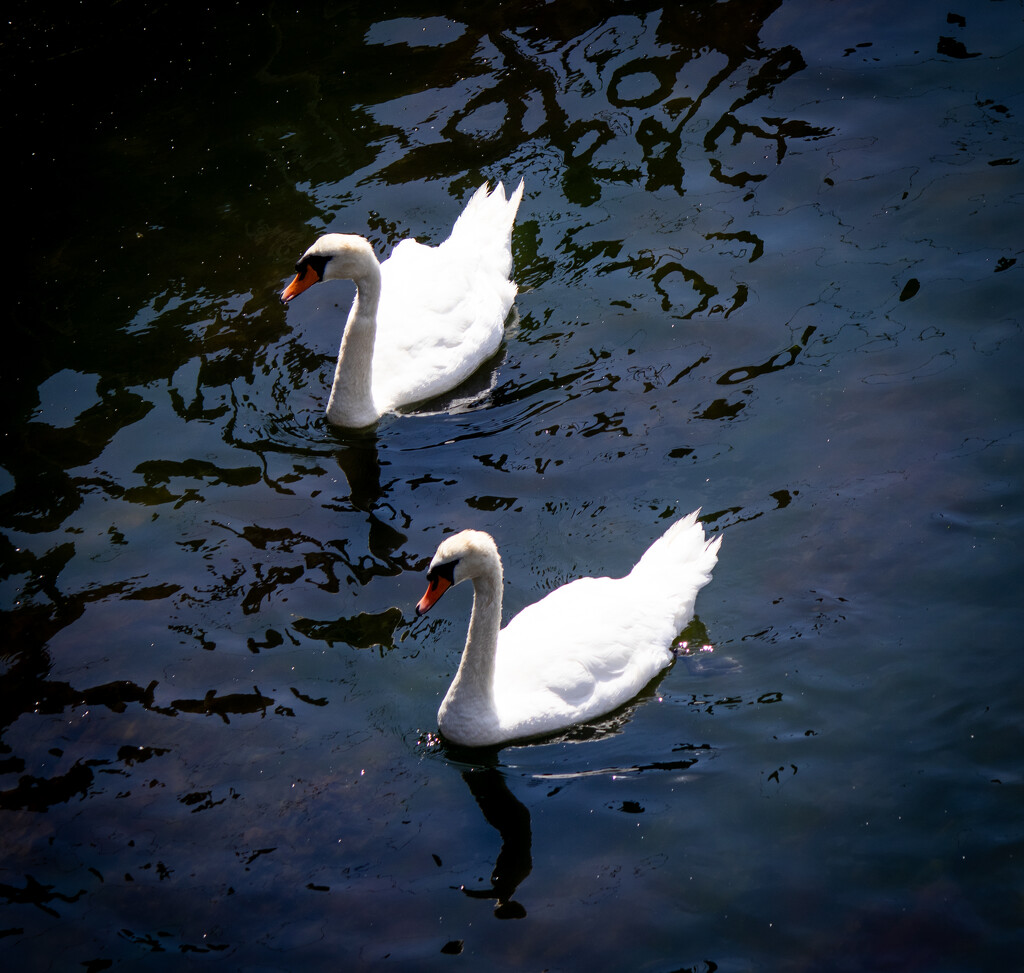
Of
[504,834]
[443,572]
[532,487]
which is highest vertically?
[443,572]

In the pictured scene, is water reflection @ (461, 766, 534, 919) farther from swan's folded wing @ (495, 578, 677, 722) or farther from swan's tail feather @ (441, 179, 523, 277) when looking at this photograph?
swan's tail feather @ (441, 179, 523, 277)

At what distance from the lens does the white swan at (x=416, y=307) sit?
27.0 feet

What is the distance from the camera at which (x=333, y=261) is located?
27.1 feet

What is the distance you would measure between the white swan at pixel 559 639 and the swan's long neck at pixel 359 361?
7.56ft

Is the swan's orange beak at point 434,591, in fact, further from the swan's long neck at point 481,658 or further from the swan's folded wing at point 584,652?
the swan's folded wing at point 584,652

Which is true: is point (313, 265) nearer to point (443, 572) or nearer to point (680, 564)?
point (443, 572)

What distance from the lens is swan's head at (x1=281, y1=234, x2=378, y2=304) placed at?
8195 mm

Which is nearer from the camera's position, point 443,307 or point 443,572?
point 443,572

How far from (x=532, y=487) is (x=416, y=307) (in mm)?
1992

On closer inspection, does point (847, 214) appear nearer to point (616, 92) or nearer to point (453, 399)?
point (616, 92)

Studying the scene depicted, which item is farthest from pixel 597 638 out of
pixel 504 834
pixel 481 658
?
pixel 504 834

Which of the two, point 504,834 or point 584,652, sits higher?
point 584,652

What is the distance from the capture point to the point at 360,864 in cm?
572

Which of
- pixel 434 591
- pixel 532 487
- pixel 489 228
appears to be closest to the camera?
pixel 434 591
